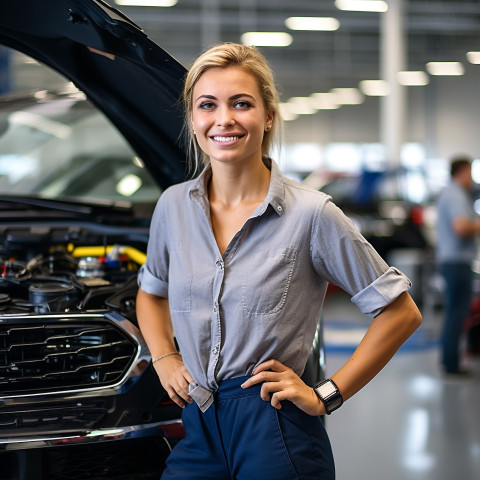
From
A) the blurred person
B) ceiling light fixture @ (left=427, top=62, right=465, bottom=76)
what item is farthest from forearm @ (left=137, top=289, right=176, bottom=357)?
ceiling light fixture @ (left=427, top=62, right=465, bottom=76)

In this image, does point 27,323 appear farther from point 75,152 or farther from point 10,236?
point 75,152

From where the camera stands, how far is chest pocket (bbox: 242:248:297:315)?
4.47 feet

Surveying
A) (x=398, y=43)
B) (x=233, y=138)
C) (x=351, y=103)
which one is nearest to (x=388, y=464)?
(x=233, y=138)

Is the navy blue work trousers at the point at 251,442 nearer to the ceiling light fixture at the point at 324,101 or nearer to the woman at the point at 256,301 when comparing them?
the woman at the point at 256,301

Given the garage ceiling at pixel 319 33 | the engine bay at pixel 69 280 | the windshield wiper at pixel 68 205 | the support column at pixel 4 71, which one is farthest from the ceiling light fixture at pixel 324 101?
the engine bay at pixel 69 280

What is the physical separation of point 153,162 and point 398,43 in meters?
8.38

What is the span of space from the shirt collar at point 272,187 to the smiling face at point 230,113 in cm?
8

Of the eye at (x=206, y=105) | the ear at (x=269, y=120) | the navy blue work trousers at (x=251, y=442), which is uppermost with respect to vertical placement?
the eye at (x=206, y=105)

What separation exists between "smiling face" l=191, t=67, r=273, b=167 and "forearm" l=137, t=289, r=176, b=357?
1.52 feet

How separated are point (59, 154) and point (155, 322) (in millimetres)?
1806

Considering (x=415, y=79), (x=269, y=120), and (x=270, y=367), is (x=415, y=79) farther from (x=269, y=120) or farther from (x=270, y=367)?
(x=270, y=367)

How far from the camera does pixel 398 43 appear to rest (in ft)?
31.9

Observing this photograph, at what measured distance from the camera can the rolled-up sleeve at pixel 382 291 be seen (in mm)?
1365

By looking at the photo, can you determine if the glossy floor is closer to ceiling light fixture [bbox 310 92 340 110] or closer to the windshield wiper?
the windshield wiper
